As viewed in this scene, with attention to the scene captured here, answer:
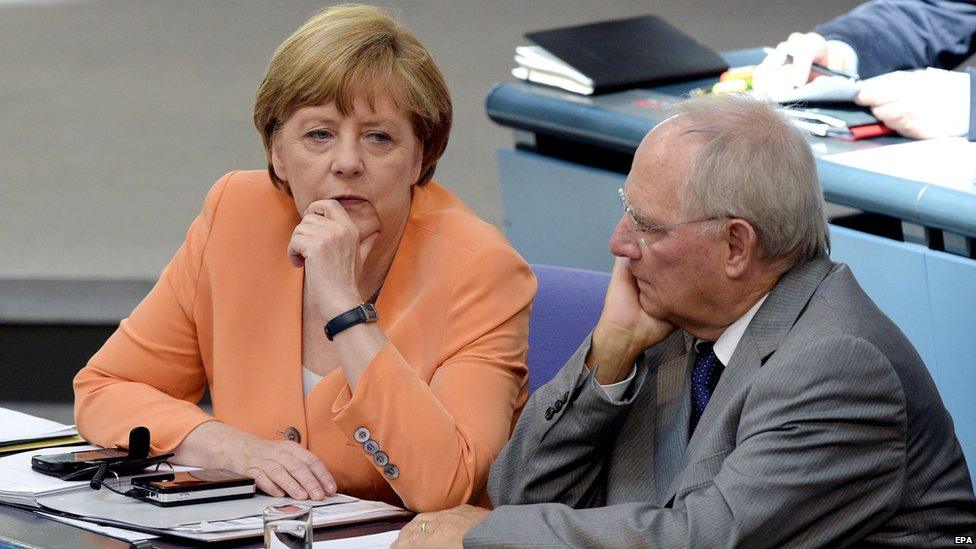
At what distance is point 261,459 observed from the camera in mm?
1974

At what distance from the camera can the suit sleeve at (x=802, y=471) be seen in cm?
157

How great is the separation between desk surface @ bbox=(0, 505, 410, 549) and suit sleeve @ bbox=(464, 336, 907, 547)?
0.25 m

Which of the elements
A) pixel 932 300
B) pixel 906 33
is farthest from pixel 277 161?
pixel 906 33

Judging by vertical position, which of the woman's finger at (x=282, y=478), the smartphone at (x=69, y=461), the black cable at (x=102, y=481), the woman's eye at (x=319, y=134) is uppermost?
the woman's eye at (x=319, y=134)

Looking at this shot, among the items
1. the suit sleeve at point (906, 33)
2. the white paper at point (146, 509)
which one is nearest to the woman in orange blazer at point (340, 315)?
the white paper at point (146, 509)

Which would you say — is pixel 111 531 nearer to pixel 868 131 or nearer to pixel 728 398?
pixel 728 398

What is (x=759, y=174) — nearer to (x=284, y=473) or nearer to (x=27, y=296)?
(x=284, y=473)

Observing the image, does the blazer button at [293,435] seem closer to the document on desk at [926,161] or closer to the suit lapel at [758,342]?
the suit lapel at [758,342]

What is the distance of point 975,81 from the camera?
8.66 ft

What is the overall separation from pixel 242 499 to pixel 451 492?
0.29 m

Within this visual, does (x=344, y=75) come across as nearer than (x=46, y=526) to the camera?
No

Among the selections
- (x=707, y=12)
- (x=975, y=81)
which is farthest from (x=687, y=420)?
(x=707, y=12)

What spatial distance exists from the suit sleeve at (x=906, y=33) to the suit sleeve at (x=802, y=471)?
2.24m

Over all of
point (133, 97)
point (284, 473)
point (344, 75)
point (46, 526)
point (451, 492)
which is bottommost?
point (451, 492)
